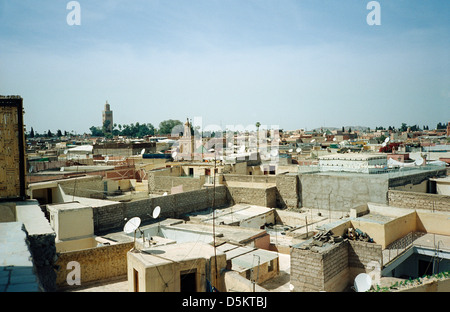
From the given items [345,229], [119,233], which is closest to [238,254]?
[345,229]

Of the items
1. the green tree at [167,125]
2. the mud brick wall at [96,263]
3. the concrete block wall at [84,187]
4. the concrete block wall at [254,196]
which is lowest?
the mud brick wall at [96,263]

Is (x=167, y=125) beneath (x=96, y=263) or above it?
above

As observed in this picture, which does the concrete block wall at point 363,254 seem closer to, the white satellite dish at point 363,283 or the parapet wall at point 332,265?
the parapet wall at point 332,265

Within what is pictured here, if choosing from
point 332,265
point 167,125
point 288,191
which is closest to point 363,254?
point 332,265

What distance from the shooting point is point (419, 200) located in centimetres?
1351

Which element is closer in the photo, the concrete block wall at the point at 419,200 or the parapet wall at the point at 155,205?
the parapet wall at the point at 155,205

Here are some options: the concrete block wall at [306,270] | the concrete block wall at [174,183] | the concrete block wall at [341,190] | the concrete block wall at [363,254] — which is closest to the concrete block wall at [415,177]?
the concrete block wall at [341,190]

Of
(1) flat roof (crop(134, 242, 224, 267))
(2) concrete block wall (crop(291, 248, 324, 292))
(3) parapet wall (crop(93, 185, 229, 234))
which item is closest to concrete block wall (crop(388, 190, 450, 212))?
(2) concrete block wall (crop(291, 248, 324, 292))

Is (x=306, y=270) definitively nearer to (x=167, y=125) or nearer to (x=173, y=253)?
(x=173, y=253)

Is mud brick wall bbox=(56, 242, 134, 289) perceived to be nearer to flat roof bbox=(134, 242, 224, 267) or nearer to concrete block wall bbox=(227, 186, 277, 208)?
flat roof bbox=(134, 242, 224, 267)

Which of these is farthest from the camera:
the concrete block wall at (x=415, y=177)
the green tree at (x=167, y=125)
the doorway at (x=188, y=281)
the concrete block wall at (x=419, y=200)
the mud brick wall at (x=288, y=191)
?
the green tree at (x=167, y=125)

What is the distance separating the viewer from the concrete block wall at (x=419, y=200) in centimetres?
1297

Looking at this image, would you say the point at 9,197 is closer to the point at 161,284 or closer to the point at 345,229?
the point at 161,284

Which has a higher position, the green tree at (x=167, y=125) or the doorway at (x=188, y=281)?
the green tree at (x=167, y=125)
